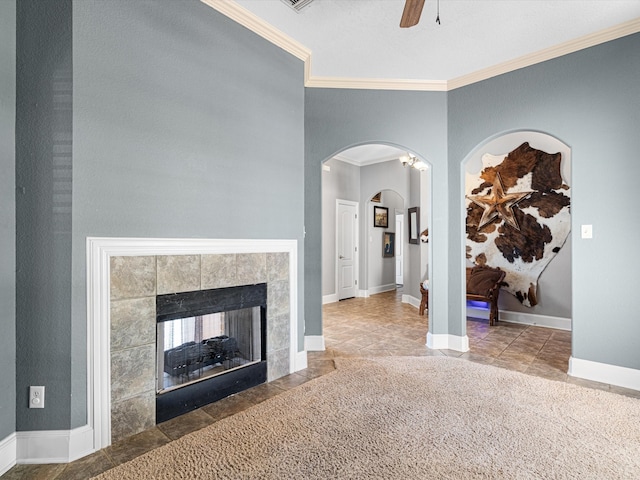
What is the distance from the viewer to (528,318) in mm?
4918

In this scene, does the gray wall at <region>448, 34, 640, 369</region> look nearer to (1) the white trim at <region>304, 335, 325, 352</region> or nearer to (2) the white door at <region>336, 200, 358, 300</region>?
(1) the white trim at <region>304, 335, 325, 352</region>

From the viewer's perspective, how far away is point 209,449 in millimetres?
1859

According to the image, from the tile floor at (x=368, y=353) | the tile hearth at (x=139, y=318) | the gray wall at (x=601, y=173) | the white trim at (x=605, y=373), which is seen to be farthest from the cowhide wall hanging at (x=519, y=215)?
the tile hearth at (x=139, y=318)

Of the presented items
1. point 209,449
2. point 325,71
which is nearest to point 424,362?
point 209,449

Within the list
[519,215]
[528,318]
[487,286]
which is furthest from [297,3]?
[528,318]

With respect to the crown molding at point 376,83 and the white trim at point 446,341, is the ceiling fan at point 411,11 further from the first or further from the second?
the white trim at point 446,341

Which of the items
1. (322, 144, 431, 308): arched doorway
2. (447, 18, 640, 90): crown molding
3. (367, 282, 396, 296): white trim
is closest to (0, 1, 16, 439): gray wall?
(447, 18, 640, 90): crown molding

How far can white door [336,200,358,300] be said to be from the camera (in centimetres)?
696

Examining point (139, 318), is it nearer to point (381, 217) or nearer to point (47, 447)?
point (47, 447)

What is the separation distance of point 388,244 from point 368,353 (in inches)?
197

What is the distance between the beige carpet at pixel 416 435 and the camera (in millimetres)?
1692

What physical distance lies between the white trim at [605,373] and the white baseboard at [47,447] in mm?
3784

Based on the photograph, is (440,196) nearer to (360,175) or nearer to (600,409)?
(600,409)

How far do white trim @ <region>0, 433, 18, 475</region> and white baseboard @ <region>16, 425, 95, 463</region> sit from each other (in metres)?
0.02
